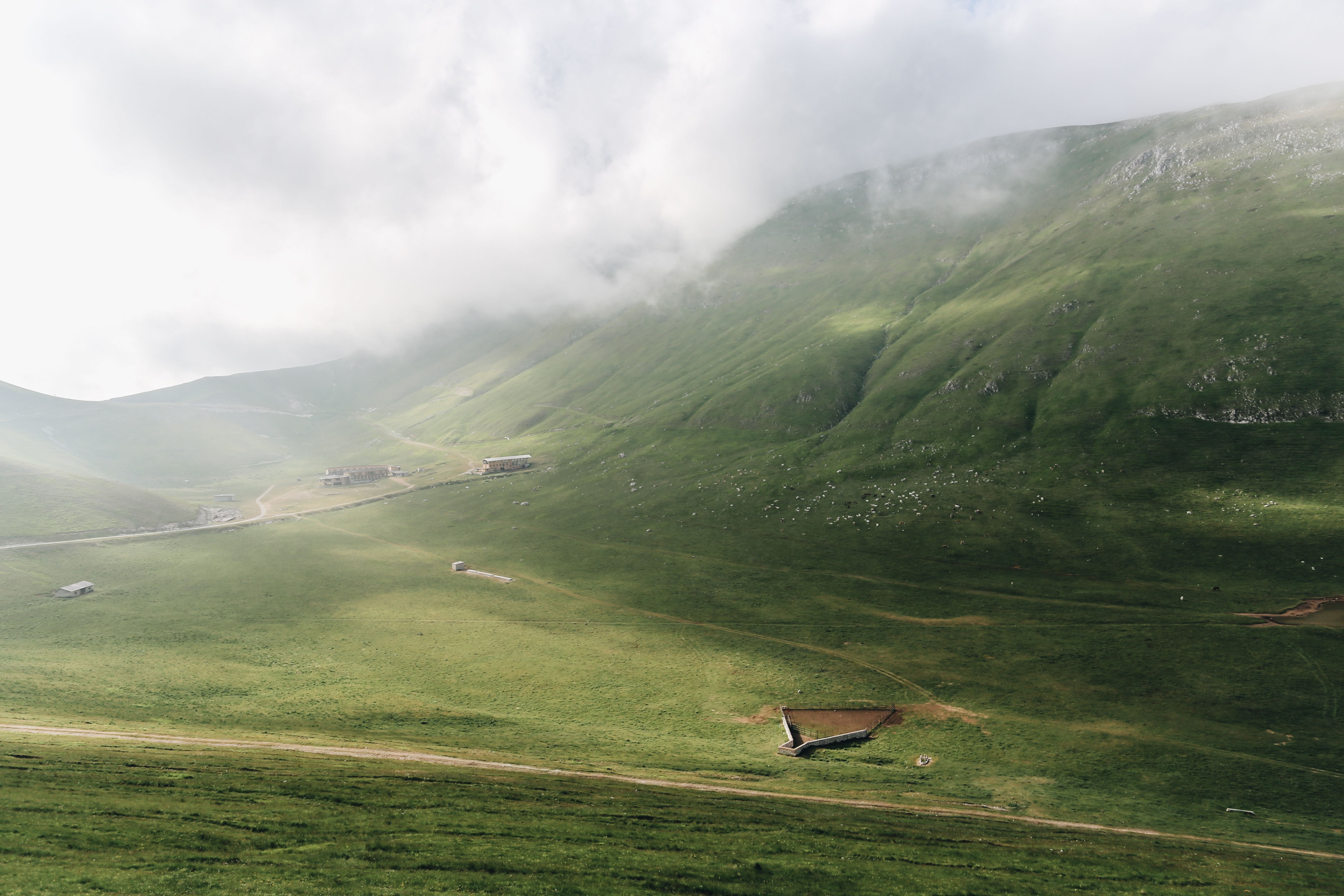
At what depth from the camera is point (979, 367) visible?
148 m

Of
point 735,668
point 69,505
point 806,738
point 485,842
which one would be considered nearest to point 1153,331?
point 735,668

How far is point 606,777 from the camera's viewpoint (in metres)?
39.9

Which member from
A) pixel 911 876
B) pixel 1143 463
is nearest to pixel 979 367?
pixel 1143 463

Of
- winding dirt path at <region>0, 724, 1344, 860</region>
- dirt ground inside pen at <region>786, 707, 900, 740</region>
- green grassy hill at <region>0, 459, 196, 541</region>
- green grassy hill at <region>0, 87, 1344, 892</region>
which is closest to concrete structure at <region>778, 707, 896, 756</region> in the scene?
dirt ground inside pen at <region>786, 707, 900, 740</region>

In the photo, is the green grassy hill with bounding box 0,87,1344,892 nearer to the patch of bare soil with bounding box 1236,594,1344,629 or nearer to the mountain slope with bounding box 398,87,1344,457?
the mountain slope with bounding box 398,87,1344,457

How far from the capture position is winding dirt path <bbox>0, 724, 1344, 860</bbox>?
117ft

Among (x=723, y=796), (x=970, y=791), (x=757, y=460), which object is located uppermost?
(x=757, y=460)

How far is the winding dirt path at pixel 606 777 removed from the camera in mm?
35553

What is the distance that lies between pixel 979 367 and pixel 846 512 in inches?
2685

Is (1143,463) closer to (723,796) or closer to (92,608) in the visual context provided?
(723,796)

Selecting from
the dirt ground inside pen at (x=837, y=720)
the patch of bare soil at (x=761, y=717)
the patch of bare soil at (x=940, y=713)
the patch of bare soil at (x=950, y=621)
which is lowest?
the patch of bare soil at (x=940, y=713)

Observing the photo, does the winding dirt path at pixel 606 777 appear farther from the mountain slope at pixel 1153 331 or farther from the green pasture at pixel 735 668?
the mountain slope at pixel 1153 331

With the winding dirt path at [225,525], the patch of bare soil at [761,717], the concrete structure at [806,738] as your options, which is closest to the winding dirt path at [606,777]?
the concrete structure at [806,738]

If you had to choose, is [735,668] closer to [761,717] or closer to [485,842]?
[761,717]
